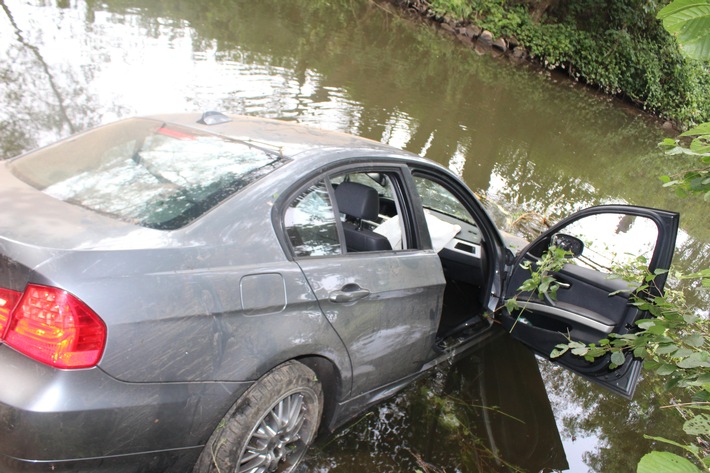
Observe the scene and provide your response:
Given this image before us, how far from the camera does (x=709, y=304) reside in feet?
22.4

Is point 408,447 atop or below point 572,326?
below

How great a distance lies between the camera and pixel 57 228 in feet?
6.35

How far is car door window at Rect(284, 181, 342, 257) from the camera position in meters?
2.46

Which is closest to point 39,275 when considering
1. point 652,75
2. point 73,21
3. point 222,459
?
point 222,459

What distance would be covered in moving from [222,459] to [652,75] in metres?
22.2

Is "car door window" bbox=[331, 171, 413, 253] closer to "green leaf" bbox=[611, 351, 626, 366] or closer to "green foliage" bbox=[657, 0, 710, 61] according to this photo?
"green leaf" bbox=[611, 351, 626, 366]

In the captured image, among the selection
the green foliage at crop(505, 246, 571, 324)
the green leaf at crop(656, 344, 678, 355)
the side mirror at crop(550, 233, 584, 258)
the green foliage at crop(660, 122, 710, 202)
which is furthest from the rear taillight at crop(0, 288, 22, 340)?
the side mirror at crop(550, 233, 584, 258)

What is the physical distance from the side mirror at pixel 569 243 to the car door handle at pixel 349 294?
1626 mm

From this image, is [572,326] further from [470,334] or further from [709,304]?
[709,304]

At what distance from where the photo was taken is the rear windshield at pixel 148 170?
2.24 m

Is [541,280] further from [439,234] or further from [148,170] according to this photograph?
[148,170]

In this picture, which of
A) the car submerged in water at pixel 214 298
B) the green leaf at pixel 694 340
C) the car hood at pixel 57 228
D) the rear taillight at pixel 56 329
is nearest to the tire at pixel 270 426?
the car submerged in water at pixel 214 298

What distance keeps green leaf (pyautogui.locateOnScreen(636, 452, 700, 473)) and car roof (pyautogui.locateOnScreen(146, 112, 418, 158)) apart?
Result: 73.4 inches

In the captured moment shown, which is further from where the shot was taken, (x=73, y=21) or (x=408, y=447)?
(x=73, y=21)
